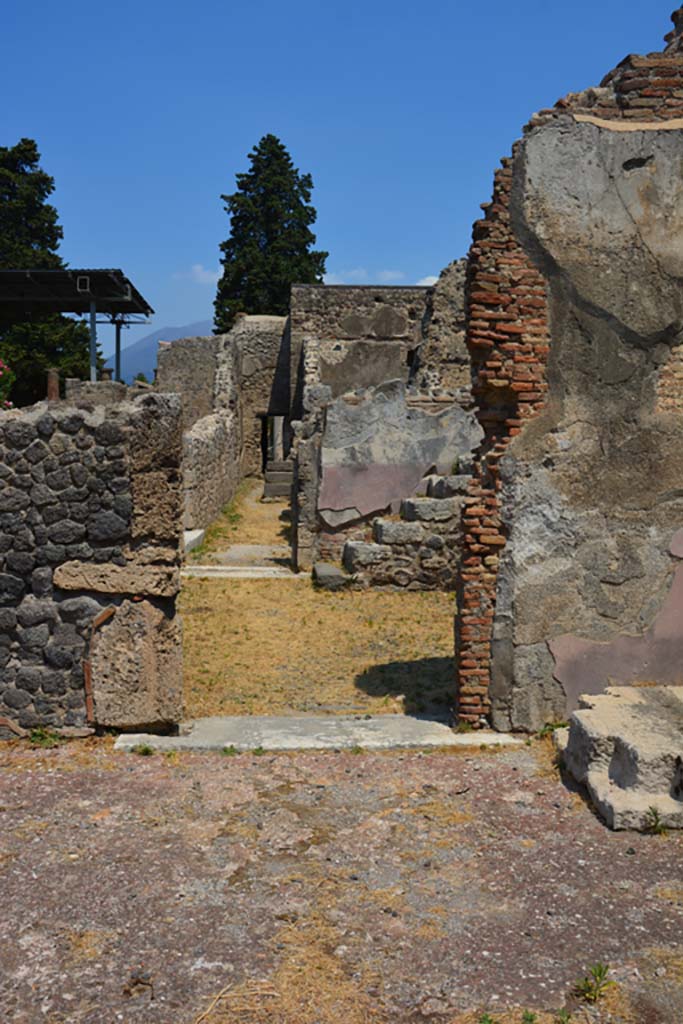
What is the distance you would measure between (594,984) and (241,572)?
901 centimetres

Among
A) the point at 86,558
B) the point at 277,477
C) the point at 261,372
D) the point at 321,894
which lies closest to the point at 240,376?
the point at 261,372

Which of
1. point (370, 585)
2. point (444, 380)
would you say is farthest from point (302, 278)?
point (370, 585)

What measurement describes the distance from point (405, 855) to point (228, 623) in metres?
5.18

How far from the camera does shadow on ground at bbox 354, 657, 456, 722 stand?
6357 mm

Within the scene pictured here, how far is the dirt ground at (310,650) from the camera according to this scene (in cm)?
662

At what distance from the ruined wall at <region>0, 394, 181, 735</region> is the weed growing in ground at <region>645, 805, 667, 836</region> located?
2807 mm

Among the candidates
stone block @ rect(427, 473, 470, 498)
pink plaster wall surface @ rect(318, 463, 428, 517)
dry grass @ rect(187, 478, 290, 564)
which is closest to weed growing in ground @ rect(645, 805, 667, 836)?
stone block @ rect(427, 473, 470, 498)

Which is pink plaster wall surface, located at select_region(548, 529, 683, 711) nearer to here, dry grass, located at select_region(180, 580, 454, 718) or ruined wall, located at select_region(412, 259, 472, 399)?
dry grass, located at select_region(180, 580, 454, 718)

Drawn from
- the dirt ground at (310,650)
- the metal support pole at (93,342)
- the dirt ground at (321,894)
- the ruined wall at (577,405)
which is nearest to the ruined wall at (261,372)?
the metal support pole at (93,342)

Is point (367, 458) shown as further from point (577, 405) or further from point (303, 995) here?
point (303, 995)

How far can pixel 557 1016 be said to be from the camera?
9.87 ft

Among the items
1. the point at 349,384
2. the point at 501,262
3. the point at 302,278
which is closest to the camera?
the point at 501,262

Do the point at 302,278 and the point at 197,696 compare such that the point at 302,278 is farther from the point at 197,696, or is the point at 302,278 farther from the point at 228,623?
the point at 197,696

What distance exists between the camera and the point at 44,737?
→ 5.43 m
